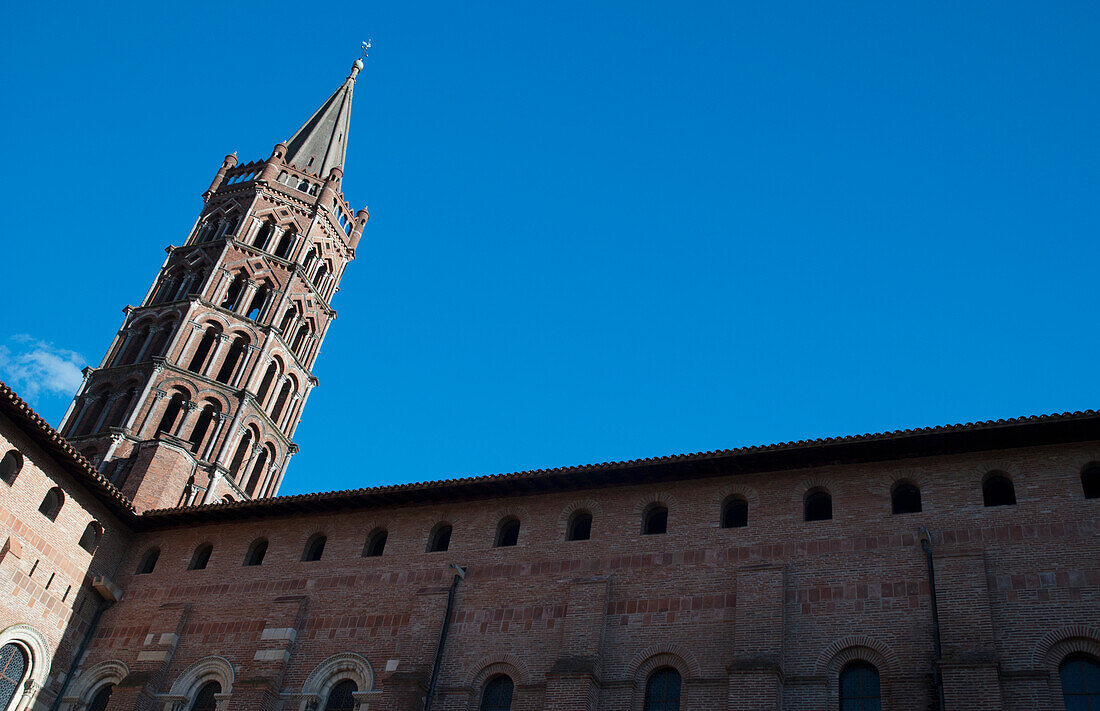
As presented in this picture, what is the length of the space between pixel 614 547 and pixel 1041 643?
8.17 meters

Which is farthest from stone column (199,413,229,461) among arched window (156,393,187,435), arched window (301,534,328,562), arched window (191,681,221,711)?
arched window (191,681,221,711)

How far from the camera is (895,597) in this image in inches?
736

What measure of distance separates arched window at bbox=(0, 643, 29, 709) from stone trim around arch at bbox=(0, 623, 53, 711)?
0.10 meters

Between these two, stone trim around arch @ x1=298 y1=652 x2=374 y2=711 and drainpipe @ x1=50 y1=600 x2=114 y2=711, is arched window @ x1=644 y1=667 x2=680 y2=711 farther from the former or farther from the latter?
drainpipe @ x1=50 y1=600 x2=114 y2=711

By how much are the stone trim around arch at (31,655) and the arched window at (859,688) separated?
17726mm

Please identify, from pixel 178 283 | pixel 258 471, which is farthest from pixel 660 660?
pixel 178 283

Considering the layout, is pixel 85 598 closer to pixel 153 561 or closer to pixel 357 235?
pixel 153 561

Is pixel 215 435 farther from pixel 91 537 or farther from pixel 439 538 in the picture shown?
pixel 439 538

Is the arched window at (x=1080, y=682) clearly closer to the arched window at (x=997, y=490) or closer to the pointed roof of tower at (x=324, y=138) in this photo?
the arched window at (x=997, y=490)

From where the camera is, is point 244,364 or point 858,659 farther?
point 244,364

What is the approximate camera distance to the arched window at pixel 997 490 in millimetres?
19516

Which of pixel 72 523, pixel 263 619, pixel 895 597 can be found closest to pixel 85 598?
pixel 72 523

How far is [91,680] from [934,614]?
1885 centimetres

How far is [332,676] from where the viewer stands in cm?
2248
